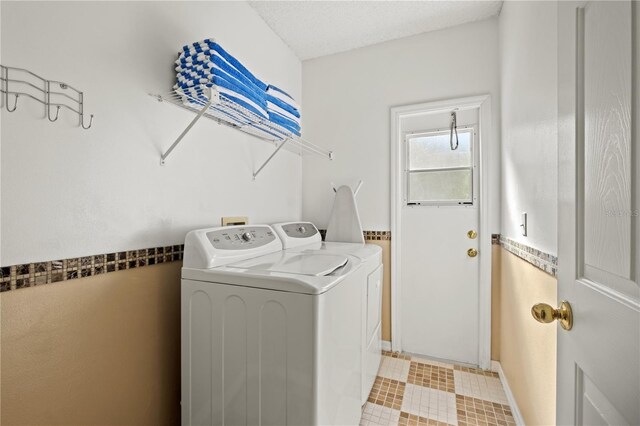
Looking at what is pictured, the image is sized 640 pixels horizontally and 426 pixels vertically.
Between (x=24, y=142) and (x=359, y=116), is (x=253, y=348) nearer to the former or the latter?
(x=24, y=142)

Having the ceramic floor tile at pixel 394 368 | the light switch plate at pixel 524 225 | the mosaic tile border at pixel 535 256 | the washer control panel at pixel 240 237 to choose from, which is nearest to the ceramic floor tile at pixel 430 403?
the ceramic floor tile at pixel 394 368

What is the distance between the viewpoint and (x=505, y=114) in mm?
1961

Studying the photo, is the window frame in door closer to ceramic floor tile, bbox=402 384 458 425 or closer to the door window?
the door window

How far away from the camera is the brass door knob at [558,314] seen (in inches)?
26.8

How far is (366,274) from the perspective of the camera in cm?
166

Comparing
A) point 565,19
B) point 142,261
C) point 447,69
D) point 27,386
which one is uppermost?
point 447,69

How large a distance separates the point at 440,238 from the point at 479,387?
3.44 feet

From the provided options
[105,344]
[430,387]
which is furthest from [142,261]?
[430,387]

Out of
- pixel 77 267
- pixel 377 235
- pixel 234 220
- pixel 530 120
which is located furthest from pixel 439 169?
pixel 77 267

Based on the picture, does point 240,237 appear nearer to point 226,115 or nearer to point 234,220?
point 234,220

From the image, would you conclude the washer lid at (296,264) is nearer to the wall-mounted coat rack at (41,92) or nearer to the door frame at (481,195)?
the wall-mounted coat rack at (41,92)

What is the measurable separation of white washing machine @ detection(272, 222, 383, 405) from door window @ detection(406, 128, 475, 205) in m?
0.75

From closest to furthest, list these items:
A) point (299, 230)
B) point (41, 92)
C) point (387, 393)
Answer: point (41, 92) < point (387, 393) < point (299, 230)

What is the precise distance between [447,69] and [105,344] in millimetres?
2713
